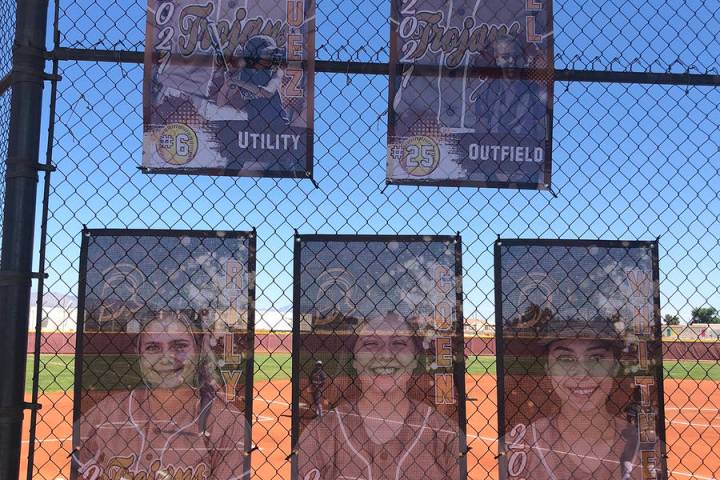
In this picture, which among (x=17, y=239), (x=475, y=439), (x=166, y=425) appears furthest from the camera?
(x=475, y=439)

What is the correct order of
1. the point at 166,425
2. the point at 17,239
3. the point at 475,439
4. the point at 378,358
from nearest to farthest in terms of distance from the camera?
the point at 17,239, the point at 166,425, the point at 378,358, the point at 475,439

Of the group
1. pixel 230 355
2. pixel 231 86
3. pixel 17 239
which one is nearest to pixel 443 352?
pixel 230 355

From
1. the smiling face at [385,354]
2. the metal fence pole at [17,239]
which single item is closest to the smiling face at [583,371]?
the smiling face at [385,354]

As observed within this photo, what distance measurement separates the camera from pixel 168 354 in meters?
2.53

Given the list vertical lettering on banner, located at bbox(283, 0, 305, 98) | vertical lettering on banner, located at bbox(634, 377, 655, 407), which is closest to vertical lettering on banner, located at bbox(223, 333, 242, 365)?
vertical lettering on banner, located at bbox(283, 0, 305, 98)

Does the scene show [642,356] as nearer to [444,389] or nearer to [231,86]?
[444,389]

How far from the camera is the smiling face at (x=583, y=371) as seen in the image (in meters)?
2.73

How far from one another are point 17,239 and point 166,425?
0.93 meters

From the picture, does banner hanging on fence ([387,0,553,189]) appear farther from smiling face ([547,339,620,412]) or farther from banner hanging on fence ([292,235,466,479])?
smiling face ([547,339,620,412])

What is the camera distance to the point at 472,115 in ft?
9.10

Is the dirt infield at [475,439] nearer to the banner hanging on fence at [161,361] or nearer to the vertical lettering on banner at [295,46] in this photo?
the banner hanging on fence at [161,361]

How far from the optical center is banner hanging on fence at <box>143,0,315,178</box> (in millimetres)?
2629

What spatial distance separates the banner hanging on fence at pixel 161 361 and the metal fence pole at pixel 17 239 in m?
0.22

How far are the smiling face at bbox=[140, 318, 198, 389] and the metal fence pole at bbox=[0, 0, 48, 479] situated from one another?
0.44 m
